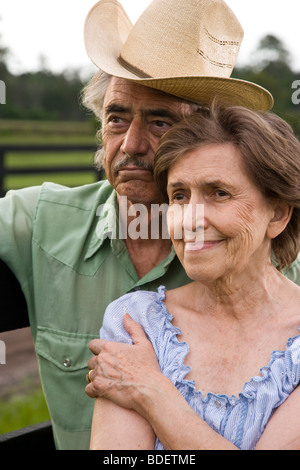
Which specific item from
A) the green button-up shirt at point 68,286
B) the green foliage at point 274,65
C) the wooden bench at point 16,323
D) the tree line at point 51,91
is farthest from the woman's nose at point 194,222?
the green foliage at point 274,65

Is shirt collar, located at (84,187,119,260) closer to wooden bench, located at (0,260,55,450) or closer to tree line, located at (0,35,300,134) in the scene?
wooden bench, located at (0,260,55,450)

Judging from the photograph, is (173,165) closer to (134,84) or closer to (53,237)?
(134,84)

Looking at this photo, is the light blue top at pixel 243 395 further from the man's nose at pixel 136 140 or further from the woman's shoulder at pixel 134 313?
the man's nose at pixel 136 140

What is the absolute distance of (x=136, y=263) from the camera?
2508mm

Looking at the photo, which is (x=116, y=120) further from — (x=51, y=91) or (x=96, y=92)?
(x=51, y=91)

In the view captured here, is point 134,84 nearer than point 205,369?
No

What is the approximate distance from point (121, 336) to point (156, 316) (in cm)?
14

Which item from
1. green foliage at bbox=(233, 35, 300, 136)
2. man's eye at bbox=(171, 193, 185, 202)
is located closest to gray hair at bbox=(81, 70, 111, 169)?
man's eye at bbox=(171, 193, 185, 202)

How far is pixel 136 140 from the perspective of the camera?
7.55 ft

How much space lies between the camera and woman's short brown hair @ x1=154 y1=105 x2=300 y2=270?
1820mm

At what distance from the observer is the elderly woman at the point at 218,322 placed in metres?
1.72

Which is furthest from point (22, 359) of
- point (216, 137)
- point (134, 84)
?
point (216, 137)

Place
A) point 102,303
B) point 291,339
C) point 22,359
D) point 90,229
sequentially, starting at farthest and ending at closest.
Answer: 1. point 22,359
2. point 90,229
3. point 102,303
4. point 291,339

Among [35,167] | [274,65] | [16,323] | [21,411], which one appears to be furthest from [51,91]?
[16,323]
